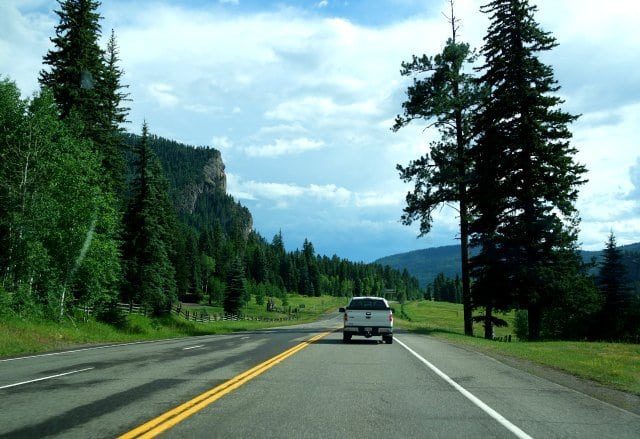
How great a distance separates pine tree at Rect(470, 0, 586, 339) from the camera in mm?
28375

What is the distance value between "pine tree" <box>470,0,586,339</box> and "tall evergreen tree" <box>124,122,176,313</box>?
26383mm

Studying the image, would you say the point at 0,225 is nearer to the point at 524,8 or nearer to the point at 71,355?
the point at 71,355

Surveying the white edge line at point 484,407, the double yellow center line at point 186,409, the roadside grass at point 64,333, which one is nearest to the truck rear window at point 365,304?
the white edge line at point 484,407

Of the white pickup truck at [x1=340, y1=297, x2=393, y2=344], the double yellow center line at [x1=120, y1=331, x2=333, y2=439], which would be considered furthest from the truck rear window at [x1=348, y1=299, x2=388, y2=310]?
the double yellow center line at [x1=120, y1=331, x2=333, y2=439]

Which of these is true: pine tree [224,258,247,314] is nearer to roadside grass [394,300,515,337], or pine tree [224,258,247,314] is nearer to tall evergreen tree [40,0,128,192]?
roadside grass [394,300,515,337]

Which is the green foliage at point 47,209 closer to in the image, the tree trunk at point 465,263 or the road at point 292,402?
the road at point 292,402

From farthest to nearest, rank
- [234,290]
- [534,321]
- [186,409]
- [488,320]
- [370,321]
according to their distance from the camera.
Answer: [234,290]
[488,320]
[534,321]
[370,321]
[186,409]

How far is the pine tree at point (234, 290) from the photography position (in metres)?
76.2

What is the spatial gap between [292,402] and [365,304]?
15047 mm

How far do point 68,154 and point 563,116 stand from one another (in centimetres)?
2685

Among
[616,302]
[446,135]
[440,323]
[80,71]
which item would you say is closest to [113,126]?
[80,71]

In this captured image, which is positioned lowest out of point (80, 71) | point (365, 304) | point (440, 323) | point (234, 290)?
point (440, 323)

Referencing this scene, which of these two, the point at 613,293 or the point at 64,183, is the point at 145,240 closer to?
the point at 64,183

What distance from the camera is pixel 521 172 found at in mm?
29094
